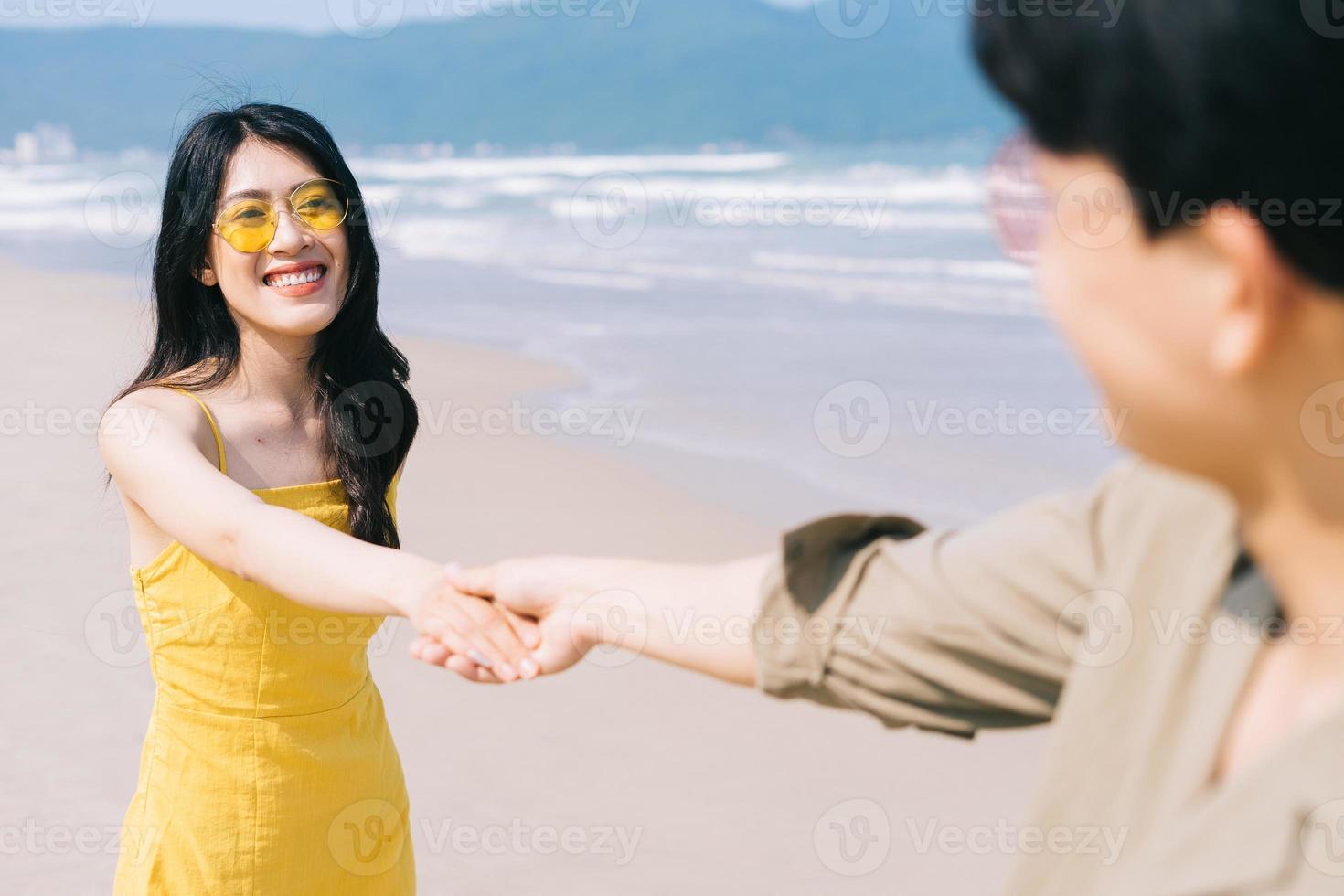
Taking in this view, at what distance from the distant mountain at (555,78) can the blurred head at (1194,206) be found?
72.1 m

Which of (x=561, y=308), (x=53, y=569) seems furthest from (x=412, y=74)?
(x=53, y=569)

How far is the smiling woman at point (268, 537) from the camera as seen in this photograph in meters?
2.33

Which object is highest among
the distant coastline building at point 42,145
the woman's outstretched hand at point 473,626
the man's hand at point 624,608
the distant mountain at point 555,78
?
the distant mountain at point 555,78

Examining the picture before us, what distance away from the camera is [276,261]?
2746 millimetres

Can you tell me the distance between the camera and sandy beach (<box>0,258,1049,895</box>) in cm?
424

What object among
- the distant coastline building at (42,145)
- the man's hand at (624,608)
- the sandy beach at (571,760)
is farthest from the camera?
the distant coastline building at (42,145)

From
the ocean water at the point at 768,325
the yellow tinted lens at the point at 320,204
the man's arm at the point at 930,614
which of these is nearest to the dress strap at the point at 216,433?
the yellow tinted lens at the point at 320,204

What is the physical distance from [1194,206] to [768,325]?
10489 mm

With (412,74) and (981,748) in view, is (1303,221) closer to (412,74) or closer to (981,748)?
(981,748)

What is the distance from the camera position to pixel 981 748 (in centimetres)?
476

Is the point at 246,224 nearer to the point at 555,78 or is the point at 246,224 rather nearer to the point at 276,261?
the point at 276,261

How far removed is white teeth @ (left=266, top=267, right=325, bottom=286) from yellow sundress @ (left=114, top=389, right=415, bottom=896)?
1.01 feet

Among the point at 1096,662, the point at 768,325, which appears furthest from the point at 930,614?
the point at 768,325

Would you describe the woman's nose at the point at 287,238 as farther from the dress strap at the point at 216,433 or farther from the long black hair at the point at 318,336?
the dress strap at the point at 216,433
